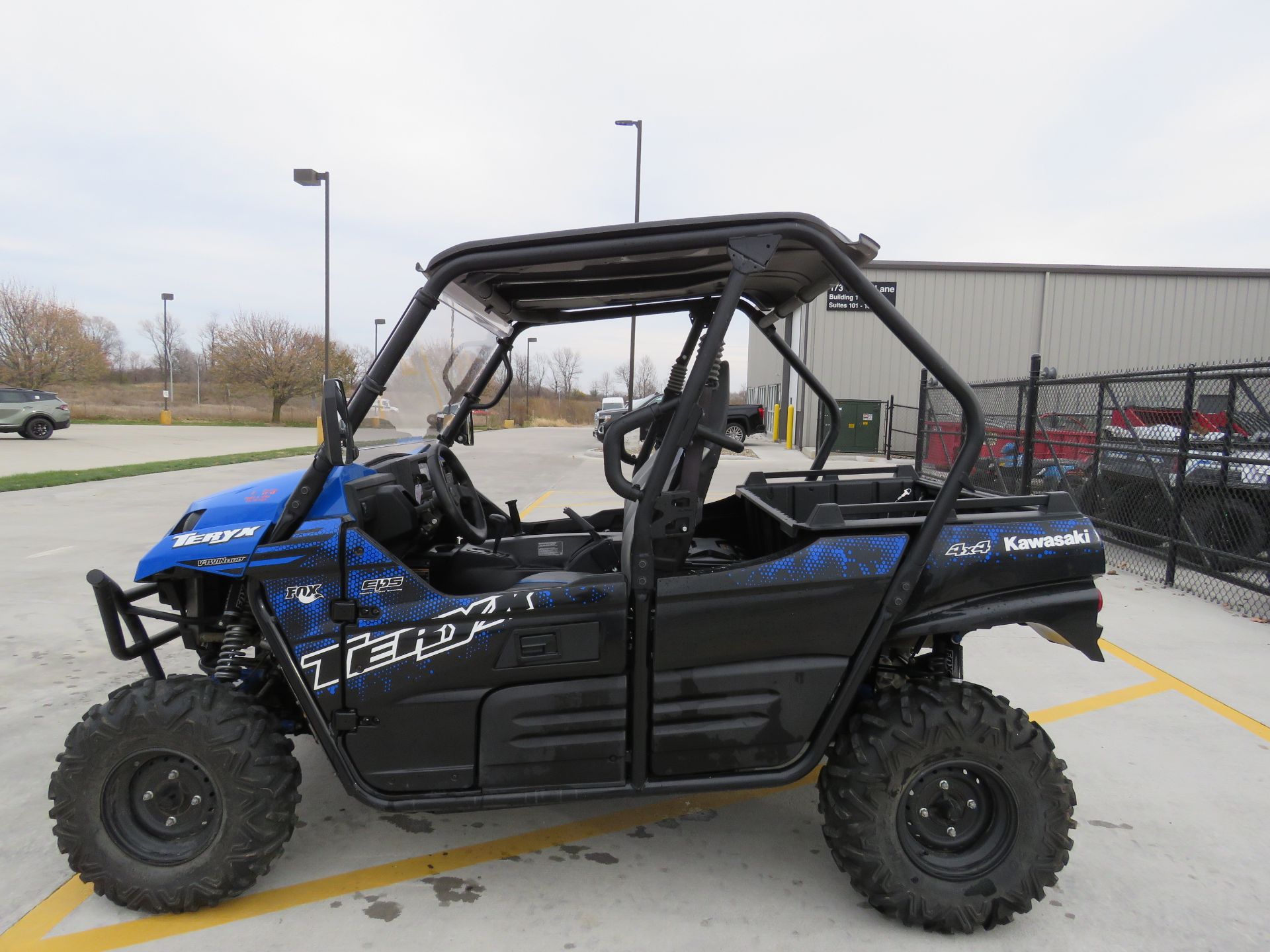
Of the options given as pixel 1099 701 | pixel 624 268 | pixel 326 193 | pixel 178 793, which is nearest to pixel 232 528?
pixel 178 793

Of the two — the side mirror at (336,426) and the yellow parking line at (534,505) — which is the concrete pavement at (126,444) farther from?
the side mirror at (336,426)

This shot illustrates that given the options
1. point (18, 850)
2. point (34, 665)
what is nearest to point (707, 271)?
point (18, 850)

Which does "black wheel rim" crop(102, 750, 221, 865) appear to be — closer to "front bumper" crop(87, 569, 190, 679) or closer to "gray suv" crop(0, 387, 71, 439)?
"front bumper" crop(87, 569, 190, 679)

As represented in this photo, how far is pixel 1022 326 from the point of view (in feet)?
73.6

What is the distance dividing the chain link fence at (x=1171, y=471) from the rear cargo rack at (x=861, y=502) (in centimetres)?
266

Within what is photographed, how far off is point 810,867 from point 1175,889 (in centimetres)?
117

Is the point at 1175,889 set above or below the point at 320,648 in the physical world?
below

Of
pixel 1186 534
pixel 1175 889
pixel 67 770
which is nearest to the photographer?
pixel 67 770

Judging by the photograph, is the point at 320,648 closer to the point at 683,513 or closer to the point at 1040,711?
the point at 683,513

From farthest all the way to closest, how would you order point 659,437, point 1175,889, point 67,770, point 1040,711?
point 1040,711 → point 659,437 → point 1175,889 → point 67,770

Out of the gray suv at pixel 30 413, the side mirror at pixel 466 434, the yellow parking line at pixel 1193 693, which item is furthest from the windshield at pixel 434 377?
the gray suv at pixel 30 413

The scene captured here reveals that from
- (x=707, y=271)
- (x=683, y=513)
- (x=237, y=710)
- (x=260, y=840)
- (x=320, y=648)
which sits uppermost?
(x=707, y=271)

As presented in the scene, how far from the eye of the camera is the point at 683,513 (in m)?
2.44

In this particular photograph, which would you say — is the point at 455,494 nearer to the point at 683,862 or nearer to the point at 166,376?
the point at 683,862
